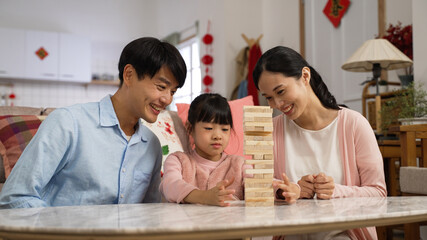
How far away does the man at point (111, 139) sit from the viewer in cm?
128

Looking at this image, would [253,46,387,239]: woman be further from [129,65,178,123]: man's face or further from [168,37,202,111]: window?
[168,37,202,111]: window

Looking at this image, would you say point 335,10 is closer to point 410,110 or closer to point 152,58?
point 410,110

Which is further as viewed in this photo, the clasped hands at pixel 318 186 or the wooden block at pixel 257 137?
the clasped hands at pixel 318 186

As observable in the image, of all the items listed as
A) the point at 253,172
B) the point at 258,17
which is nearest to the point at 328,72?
the point at 258,17

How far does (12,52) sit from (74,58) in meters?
0.90

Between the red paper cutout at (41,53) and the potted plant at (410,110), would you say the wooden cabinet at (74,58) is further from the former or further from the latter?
the potted plant at (410,110)

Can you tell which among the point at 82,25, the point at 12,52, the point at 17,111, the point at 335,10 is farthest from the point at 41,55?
the point at 17,111

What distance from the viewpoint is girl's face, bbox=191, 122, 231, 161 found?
159 cm

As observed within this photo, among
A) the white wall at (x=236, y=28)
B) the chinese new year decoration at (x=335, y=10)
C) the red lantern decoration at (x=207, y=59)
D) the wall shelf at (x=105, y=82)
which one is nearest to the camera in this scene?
the chinese new year decoration at (x=335, y=10)

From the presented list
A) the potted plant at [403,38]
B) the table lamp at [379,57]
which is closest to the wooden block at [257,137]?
the table lamp at [379,57]

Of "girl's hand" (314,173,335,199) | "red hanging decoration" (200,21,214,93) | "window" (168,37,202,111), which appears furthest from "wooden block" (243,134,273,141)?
"window" (168,37,202,111)

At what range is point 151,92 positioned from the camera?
4.42 feet

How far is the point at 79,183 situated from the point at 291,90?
76 centimetres

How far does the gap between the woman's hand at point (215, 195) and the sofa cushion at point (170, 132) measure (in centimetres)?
106
